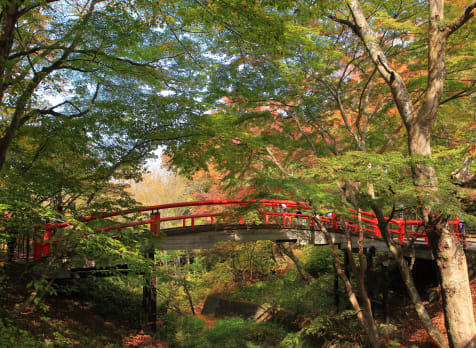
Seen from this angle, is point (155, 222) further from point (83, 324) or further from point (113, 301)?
point (113, 301)

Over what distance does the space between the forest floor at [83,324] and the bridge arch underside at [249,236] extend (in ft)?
6.90

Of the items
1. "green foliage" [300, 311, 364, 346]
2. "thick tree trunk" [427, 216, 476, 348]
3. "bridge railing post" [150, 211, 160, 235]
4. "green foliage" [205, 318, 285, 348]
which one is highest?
"bridge railing post" [150, 211, 160, 235]

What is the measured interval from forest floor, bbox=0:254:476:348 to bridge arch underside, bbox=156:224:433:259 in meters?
2.10

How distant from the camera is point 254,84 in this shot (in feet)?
29.7

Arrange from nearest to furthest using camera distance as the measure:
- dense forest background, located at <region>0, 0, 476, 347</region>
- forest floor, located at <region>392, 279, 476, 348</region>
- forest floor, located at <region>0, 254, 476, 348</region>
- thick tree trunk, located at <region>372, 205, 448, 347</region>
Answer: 1. dense forest background, located at <region>0, 0, 476, 347</region>
2. forest floor, located at <region>0, 254, 476, 348</region>
3. thick tree trunk, located at <region>372, 205, 448, 347</region>
4. forest floor, located at <region>392, 279, 476, 348</region>

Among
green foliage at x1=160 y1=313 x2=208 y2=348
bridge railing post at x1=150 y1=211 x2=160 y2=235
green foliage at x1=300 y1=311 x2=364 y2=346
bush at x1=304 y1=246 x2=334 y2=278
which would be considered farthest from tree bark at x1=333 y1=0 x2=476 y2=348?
bush at x1=304 y1=246 x2=334 y2=278

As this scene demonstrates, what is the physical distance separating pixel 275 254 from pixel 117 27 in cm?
1552

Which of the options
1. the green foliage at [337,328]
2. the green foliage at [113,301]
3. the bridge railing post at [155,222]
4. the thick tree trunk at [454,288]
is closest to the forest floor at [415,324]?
the green foliage at [337,328]

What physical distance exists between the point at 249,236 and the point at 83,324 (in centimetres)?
526

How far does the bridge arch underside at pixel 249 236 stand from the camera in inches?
382

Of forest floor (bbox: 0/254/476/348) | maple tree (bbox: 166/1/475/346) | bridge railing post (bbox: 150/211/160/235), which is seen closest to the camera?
maple tree (bbox: 166/1/475/346)

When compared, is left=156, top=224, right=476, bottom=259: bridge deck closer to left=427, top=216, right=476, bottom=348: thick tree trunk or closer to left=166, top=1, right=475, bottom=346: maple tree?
left=166, top=1, right=475, bottom=346: maple tree

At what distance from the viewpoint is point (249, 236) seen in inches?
399

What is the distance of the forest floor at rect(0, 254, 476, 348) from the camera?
634cm
